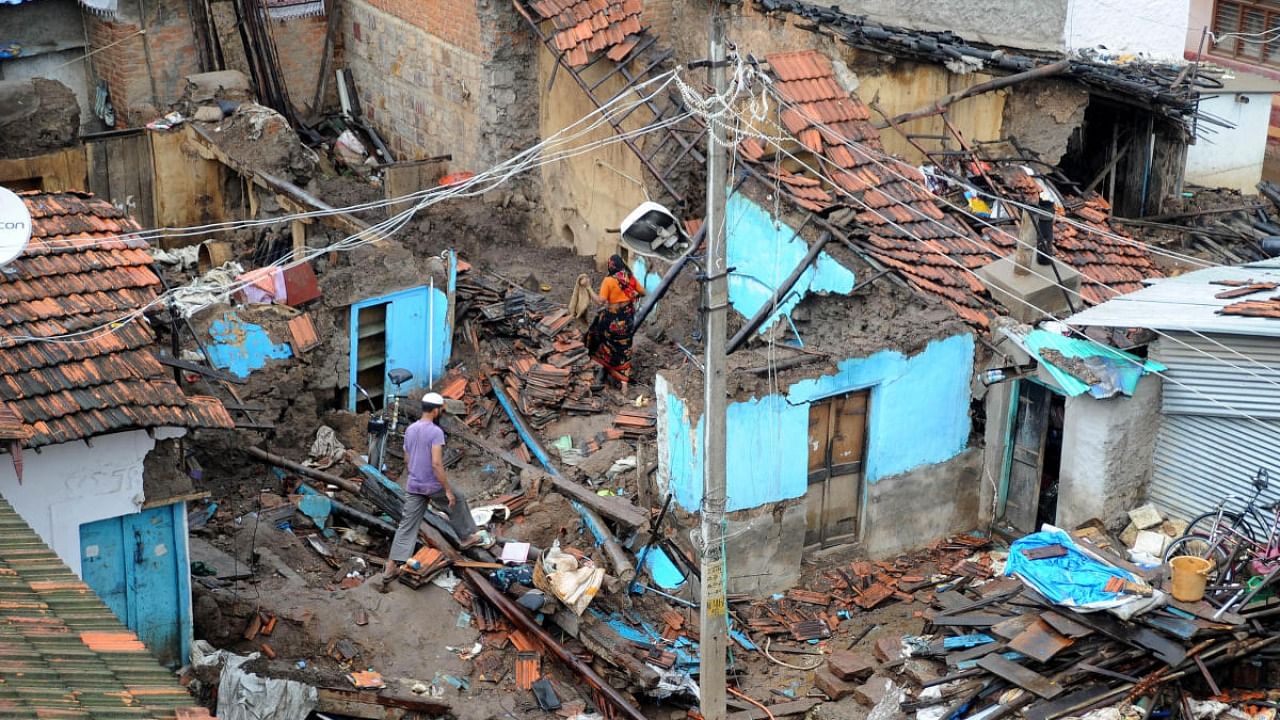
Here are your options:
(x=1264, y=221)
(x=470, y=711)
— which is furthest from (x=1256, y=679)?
(x=1264, y=221)

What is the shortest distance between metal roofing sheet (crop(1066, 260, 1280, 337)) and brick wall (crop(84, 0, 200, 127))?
13.6m

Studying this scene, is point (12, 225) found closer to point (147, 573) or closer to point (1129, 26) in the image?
point (147, 573)

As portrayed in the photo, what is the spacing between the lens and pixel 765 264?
1515cm

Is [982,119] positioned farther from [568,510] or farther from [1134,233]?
[568,510]

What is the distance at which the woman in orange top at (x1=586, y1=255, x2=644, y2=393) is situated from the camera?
16141mm

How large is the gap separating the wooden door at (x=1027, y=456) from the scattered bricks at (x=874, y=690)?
2903 millimetres

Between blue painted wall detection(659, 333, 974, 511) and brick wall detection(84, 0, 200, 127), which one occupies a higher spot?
brick wall detection(84, 0, 200, 127)

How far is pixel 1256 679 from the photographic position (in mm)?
11000

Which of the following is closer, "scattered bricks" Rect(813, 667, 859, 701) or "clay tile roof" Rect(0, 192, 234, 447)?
"clay tile roof" Rect(0, 192, 234, 447)

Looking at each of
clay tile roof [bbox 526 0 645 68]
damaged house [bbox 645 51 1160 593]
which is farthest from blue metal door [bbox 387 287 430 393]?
Answer: damaged house [bbox 645 51 1160 593]

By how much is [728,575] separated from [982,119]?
7.08 metres

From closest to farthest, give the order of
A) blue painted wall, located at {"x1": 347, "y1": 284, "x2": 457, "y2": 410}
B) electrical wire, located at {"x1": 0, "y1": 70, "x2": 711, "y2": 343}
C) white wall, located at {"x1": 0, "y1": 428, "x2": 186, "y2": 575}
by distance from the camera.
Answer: white wall, located at {"x1": 0, "y1": 428, "x2": 186, "y2": 575}
electrical wire, located at {"x1": 0, "y1": 70, "x2": 711, "y2": 343}
blue painted wall, located at {"x1": 347, "y1": 284, "x2": 457, "y2": 410}

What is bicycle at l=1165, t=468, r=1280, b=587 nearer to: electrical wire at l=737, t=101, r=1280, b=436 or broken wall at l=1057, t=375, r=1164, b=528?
broken wall at l=1057, t=375, r=1164, b=528

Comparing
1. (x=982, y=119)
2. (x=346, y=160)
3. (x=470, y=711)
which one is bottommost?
(x=470, y=711)
